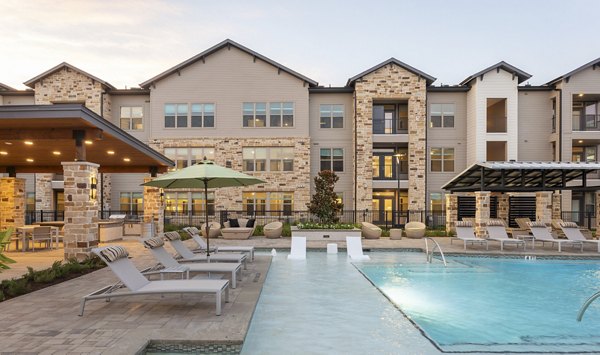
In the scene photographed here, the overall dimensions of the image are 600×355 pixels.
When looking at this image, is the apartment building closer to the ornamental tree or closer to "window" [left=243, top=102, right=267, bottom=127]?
"window" [left=243, top=102, right=267, bottom=127]

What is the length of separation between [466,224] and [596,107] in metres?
20.0

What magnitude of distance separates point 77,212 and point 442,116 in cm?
2345

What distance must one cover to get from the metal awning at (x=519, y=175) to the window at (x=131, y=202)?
2021cm

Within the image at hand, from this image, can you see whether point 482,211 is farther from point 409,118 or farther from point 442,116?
point 442,116

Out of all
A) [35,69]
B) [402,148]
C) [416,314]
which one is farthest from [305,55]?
[416,314]

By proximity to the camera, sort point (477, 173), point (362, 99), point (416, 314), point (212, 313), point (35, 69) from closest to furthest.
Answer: point (212, 313) → point (416, 314) → point (477, 173) → point (362, 99) → point (35, 69)

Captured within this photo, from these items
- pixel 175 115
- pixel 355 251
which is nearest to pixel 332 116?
pixel 175 115

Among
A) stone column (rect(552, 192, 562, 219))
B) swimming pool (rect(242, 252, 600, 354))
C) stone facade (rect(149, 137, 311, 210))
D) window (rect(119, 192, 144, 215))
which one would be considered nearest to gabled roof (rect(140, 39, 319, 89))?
stone facade (rect(149, 137, 311, 210))

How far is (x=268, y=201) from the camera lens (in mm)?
25844

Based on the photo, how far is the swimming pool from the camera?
5227 millimetres

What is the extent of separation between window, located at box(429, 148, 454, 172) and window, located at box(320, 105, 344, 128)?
6.75 metres

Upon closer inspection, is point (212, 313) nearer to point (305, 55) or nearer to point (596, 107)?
point (596, 107)

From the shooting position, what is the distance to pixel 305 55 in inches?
4636

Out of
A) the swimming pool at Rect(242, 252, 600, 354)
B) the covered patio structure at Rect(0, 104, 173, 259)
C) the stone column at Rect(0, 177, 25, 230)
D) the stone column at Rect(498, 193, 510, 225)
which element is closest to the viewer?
the swimming pool at Rect(242, 252, 600, 354)
